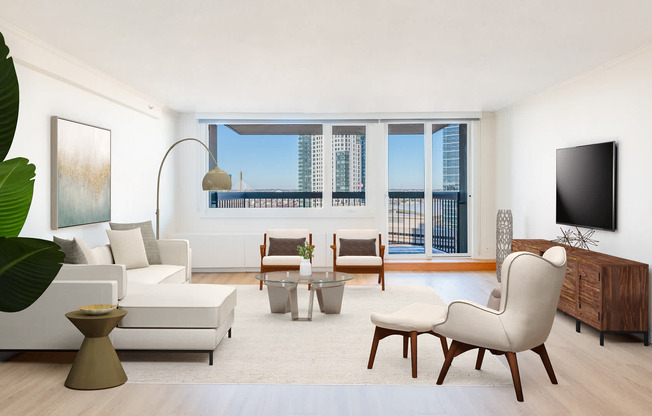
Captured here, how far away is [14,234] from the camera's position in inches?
50.1

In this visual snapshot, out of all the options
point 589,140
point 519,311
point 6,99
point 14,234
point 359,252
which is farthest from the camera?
point 359,252

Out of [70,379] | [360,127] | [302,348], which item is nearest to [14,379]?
[70,379]

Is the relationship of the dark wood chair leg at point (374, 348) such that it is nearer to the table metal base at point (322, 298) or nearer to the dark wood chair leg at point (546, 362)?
the dark wood chair leg at point (546, 362)

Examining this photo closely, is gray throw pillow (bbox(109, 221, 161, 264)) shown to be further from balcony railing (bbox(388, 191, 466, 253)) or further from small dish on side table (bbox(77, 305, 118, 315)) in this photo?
balcony railing (bbox(388, 191, 466, 253))

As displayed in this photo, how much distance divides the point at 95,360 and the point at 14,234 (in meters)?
2.60

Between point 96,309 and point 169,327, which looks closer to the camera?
→ point 96,309

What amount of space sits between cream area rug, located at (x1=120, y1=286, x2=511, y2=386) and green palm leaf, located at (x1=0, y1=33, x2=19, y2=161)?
279cm

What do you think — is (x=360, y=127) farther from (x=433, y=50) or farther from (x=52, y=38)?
(x=52, y=38)

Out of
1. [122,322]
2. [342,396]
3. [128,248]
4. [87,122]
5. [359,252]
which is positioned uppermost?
[87,122]

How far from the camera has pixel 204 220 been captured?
30.2 feet

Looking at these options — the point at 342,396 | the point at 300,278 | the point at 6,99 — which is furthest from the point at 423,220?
the point at 6,99

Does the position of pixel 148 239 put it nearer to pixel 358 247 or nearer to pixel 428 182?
pixel 358 247

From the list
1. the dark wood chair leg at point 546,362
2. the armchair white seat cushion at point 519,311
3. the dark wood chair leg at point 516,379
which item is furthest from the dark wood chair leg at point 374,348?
the dark wood chair leg at point 546,362

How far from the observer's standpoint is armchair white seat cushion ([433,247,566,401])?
3270 millimetres
